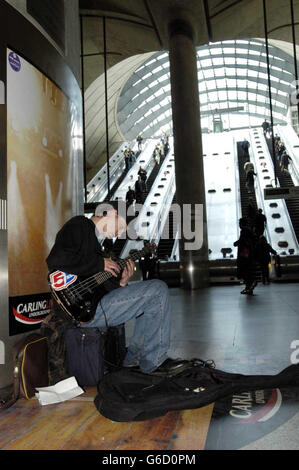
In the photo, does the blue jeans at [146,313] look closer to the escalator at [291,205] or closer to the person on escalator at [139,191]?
the escalator at [291,205]

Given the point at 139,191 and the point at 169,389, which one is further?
the point at 139,191

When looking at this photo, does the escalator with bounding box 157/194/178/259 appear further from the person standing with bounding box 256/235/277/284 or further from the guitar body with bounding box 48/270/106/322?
the guitar body with bounding box 48/270/106/322

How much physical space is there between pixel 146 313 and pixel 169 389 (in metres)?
0.68

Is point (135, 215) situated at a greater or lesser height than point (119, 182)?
lesser

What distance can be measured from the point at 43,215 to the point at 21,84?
1148mm

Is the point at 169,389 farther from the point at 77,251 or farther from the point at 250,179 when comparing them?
the point at 250,179

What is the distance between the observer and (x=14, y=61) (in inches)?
137

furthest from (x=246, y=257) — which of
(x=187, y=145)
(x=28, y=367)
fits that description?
(x=28, y=367)

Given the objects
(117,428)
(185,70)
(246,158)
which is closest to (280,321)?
(117,428)

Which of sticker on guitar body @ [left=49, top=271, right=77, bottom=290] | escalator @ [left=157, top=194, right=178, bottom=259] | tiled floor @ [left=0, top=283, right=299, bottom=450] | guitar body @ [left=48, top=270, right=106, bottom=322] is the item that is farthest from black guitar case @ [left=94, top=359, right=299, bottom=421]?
escalator @ [left=157, top=194, right=178, bottom=259]

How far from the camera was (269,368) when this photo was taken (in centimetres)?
323

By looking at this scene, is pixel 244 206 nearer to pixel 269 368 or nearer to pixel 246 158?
pixel 246 158

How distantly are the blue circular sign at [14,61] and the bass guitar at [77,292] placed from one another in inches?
70.7
